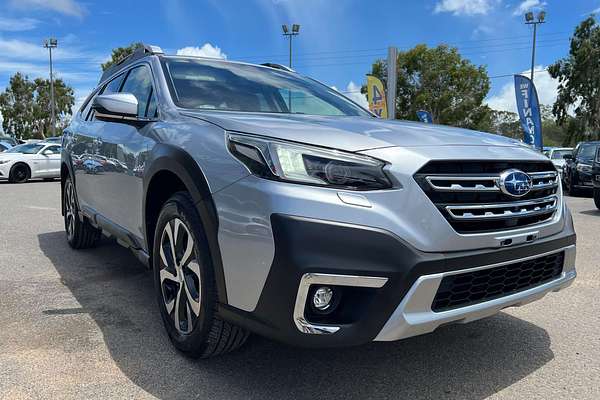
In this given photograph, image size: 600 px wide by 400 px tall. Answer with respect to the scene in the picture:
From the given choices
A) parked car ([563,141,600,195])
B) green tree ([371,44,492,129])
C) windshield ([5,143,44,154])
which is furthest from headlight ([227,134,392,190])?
green tree ([371,44,492,129])

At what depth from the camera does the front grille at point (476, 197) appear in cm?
217

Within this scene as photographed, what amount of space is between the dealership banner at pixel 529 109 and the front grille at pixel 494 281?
1799 centimetres

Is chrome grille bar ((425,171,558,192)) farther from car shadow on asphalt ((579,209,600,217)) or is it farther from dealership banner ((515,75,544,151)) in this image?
dealership banner ((515,75,544,151))

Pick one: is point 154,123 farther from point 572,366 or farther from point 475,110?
point 475,110

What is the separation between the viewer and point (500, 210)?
2.33 m

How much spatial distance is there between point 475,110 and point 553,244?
41739 mm

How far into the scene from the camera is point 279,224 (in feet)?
6.65

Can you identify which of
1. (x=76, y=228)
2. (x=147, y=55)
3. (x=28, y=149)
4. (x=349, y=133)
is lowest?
(x=76, y=228)

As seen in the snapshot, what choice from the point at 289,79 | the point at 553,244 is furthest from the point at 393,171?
the point at 289,79

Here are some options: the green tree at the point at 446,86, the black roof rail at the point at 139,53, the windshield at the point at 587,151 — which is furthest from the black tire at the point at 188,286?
the green tree at the point at 446,86

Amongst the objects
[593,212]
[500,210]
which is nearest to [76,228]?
[500,210]

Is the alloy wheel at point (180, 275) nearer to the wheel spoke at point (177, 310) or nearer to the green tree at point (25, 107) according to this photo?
the wheel spoke at point (177, 310)

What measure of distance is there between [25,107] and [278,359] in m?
74.6

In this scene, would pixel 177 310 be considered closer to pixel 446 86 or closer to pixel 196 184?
pixel 196 184
